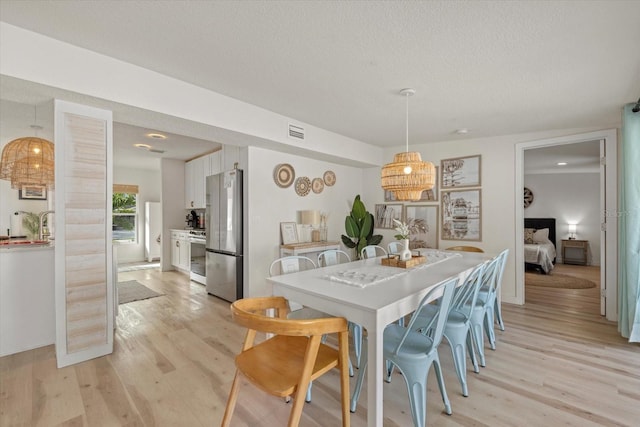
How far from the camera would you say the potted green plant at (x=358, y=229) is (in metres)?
5.10

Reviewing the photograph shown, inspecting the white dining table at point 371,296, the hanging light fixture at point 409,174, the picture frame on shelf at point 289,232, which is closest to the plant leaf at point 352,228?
the picture frame on shelf at point 289,232

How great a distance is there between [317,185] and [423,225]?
1934 millimetres

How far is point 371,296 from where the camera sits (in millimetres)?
1798

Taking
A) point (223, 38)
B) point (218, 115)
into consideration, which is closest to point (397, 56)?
point (223, 38)

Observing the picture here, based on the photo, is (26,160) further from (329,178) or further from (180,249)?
(329,178)

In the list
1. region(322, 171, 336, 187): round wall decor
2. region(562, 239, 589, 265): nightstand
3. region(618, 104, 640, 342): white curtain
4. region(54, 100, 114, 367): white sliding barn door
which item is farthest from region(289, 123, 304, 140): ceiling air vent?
region(562, 239, 589, 265): nightstand

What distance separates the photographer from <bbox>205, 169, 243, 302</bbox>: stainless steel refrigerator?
4094 mm

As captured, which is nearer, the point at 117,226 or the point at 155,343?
the point at 155,343

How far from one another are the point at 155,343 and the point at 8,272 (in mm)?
1434

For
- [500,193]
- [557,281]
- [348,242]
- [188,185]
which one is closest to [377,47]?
[500,193]

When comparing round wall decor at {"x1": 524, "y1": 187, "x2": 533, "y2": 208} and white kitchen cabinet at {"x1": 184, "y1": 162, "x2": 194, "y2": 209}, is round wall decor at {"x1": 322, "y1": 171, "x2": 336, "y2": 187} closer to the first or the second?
white kitchen cabinet at {"x1": 184, "y1": 162, "x2": 194, "y2": 209}

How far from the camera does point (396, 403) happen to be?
6.62ft

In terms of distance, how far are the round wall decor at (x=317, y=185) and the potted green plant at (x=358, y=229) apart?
2.27ft

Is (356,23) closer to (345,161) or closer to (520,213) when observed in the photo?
(345,161)
